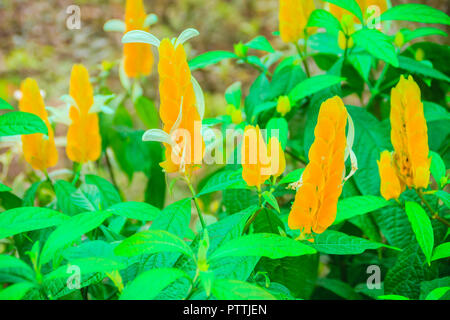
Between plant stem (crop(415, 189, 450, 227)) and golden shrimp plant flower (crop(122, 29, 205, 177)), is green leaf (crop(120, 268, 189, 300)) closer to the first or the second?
golden shrimp plant flower (crop(122, 29, 205, 177))

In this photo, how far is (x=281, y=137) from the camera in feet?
2.24

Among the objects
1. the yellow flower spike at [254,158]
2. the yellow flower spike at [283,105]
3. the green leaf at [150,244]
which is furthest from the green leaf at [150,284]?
the yellow flower spike at [283,105]

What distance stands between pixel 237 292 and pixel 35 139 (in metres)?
0.52

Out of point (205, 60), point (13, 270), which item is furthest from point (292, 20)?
point (13, 270)

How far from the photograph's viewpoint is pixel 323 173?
47cm

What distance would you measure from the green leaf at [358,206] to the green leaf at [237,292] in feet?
0.68

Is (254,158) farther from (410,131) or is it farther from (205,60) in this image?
(205,60)

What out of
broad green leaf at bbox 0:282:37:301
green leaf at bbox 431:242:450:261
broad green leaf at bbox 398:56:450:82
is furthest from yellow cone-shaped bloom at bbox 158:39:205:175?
broad green leaf at bbox 398:56:450:82

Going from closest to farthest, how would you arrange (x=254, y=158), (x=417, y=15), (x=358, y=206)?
(x=254, y=158) → (x=358, y=206) → (x=417, y=15)

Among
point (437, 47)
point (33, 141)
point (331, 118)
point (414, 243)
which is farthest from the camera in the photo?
point (437, 47)

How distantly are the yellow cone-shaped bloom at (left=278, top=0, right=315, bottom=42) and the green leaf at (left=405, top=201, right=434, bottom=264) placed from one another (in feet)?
1.27
